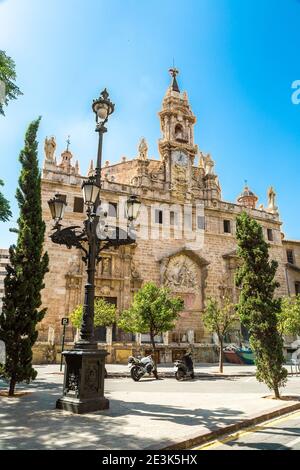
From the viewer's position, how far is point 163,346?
23.1m

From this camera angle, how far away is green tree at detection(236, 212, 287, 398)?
958cm

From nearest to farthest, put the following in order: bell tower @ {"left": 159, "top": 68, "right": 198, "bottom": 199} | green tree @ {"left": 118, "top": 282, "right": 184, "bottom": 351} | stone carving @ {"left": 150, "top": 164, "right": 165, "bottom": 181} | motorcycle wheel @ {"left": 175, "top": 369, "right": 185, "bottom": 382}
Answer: motorcycle wheel @ {"left": 175, "top": 369, "right": 185, "bottom": 382}, green tree @ {"left": 118, "top": 282, "right": 184, "bottom": 351}, stone carving @ {"left": 150, "top": 164, "right": 165, "bottom": 181}, bell tower @ {"left": 159, "top": 68, "right": 198, "bottom": 199}

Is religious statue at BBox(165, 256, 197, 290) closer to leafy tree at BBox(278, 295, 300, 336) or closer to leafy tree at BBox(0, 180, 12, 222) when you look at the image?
leafy tree at BBox(278, 295, 300, 336)

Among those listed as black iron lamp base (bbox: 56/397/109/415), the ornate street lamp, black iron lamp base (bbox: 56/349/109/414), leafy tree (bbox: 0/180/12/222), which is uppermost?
leafy tree (bbox: 0/180/12/222)

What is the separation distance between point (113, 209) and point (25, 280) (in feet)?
61.6

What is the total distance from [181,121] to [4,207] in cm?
2685

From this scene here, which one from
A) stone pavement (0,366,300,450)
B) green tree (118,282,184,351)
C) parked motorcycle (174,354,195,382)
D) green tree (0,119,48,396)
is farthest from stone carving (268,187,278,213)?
green tree (0,119,48,396)

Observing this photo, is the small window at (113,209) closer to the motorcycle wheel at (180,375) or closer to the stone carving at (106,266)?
the stone carving at (106,266)

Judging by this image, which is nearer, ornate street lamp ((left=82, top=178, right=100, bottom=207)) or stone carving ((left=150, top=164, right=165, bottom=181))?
ornate street lamp ((left=82, top=178, right=100, bottom=207))

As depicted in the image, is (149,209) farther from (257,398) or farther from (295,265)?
(257,398)

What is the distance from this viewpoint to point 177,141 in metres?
33.0

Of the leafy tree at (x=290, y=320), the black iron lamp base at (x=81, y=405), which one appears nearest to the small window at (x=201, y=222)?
the leafy tree at (x=290, y=320)

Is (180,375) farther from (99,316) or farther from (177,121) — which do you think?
(177,121)

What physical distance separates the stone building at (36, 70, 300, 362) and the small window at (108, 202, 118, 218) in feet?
0.08
